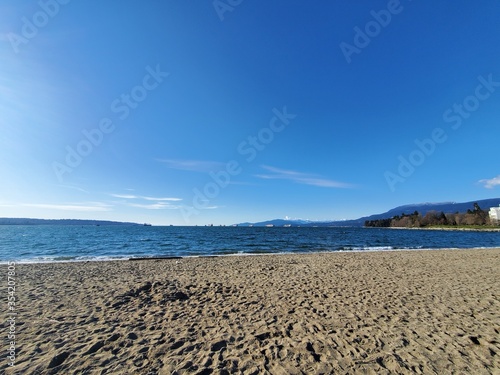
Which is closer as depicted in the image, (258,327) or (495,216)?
(258,327)

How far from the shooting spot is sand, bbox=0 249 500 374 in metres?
4.62

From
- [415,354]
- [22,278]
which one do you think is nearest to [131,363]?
[415,354]

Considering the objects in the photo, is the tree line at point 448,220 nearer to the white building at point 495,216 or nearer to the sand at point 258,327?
the white building at point 495,216

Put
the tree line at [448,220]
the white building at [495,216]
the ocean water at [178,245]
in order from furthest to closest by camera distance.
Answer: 1. the tree line at [448,220]
2. the white building at [495,216]
3. the ocean water at [178,245]

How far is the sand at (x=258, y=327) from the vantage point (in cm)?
462

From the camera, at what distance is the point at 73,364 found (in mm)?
4559

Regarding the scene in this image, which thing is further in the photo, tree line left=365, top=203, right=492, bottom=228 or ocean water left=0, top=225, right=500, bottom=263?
tree line left=365, top=203, right=492, bottom=228

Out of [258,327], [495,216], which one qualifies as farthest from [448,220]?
[258,327]

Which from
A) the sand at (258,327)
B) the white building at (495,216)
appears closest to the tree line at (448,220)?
the white building at (495,216)

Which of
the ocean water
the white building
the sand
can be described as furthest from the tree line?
the sand

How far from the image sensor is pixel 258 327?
626 centimetres

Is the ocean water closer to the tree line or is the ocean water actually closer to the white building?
the white building

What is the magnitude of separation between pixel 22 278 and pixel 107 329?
35.0ft

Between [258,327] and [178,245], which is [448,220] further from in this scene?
[258,327]
